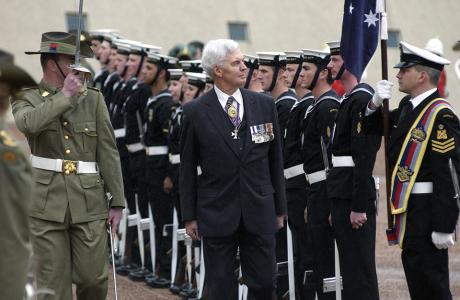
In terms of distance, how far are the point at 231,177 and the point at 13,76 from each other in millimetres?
2352

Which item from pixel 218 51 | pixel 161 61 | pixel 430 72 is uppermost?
pixel 218 51

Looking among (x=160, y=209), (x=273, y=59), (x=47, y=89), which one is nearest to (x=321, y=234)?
(x=273, y=59)

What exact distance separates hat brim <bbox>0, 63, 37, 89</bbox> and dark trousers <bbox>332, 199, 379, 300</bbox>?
349cm

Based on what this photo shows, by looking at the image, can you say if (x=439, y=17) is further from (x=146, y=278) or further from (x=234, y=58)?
(x=234, y=58)

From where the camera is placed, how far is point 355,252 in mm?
8273

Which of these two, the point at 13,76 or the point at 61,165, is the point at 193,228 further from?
the point at 13,76

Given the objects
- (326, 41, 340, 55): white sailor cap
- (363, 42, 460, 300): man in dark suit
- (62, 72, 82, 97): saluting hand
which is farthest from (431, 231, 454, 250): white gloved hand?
(62, 72, 82, 97): saluting hand

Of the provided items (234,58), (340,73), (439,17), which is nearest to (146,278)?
(340,73)

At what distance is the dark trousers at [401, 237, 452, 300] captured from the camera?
23.9 feet

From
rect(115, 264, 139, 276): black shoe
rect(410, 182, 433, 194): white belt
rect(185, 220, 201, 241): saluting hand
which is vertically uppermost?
rect(410, 182, 433, 194): white belt

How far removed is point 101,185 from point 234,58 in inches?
47.6

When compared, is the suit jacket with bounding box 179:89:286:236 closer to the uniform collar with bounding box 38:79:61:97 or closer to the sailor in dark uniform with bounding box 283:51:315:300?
the uniform collar with bounding box 38:79:61:97

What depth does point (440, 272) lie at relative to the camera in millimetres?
7289

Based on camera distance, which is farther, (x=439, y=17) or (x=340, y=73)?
(x=439, y=17)
